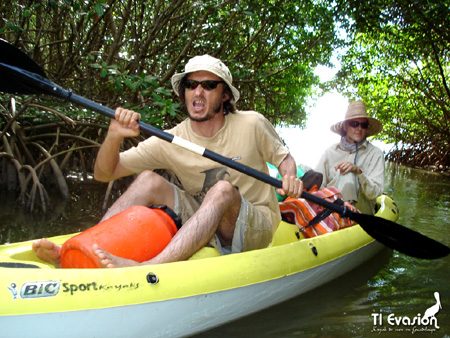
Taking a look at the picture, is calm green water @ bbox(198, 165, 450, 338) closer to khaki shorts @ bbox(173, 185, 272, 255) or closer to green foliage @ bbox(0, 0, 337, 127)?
khaki shorts @ bbox(173, 185, 272, 255)

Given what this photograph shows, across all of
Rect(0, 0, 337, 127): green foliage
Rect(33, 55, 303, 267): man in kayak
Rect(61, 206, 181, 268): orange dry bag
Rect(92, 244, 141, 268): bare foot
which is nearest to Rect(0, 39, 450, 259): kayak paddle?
Rect(33, 55, 303, 267): man in kayak

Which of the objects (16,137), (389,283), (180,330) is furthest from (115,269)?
(16,137)

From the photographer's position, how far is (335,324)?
2309mm

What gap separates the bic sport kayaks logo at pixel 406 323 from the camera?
229cm

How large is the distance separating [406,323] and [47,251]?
1888 mm

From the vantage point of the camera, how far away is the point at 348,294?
2.76m

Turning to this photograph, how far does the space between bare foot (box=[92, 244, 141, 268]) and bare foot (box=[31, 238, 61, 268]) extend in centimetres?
29

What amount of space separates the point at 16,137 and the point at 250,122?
3.37 metres

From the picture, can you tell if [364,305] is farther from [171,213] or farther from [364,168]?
[364,168]

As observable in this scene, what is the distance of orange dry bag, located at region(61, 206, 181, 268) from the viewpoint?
1912mm

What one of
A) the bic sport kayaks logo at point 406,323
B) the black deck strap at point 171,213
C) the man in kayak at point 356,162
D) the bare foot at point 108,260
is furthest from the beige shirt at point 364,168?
the bare foot at point 108,260

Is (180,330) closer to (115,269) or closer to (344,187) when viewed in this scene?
(115,269)

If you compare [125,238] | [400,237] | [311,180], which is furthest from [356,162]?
[125,238]

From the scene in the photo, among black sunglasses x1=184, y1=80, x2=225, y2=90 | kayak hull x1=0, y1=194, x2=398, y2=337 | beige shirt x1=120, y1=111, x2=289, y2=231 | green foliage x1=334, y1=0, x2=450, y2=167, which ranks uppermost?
green foliage x1=334, y1=0, x2=450, y2=167
